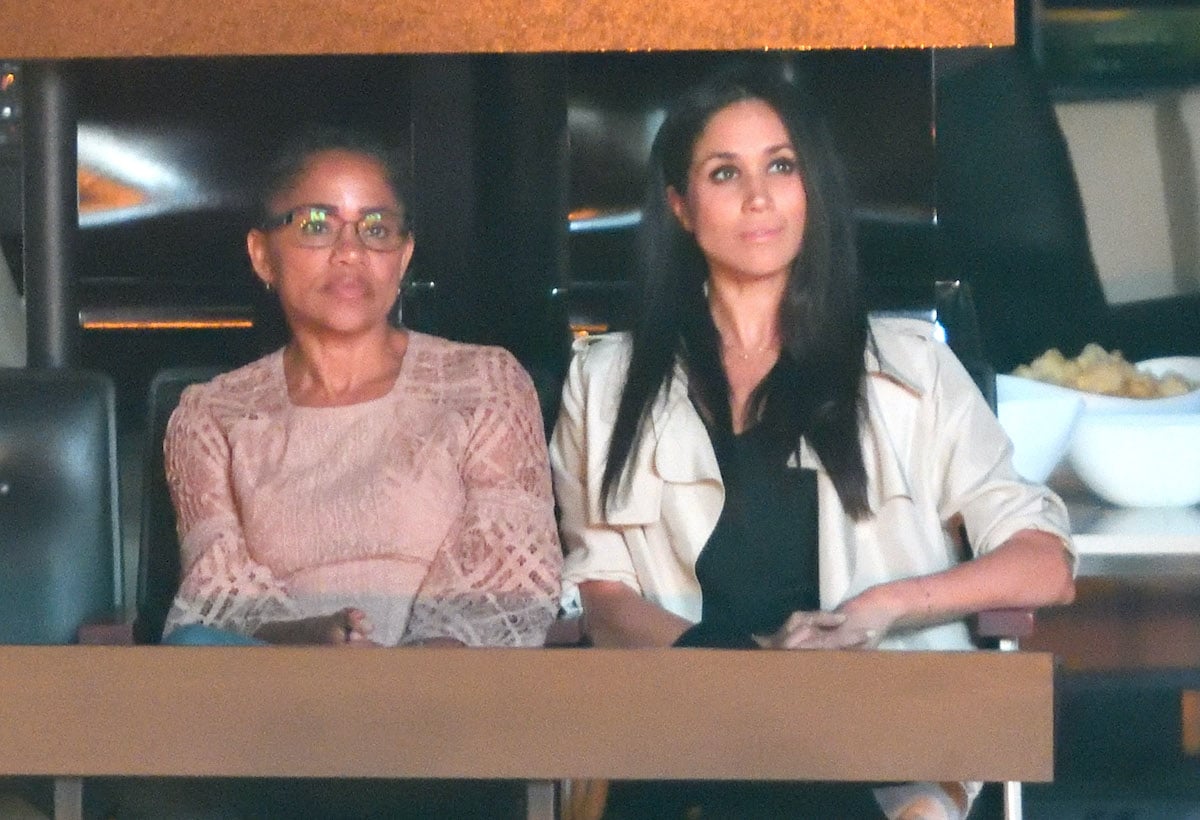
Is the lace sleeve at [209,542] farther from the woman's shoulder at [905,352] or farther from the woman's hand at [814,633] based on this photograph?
the woman's shoulder at [905,352]

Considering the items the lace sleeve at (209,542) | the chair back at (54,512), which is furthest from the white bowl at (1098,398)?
the chair back at (54,512)

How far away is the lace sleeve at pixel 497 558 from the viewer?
229 cm

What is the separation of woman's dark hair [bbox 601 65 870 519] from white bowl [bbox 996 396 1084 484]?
16.2 inches

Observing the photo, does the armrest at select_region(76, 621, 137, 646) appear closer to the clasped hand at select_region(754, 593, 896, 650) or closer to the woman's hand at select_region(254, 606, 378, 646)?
the woman's hand at select_region(254, 606, 378, 646)

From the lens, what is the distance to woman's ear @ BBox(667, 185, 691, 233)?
2.38 metres

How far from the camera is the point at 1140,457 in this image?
2621 mm

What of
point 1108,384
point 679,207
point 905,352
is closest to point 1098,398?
point 1108,384

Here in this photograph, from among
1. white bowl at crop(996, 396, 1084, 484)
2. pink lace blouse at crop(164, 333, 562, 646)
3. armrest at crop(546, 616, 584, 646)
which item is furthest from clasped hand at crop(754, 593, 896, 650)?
white bowl at crop(996, 396, 1084, 484)

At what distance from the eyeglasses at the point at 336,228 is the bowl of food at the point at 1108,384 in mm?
890

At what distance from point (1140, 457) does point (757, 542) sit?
638 millimetres

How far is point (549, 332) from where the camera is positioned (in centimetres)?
287

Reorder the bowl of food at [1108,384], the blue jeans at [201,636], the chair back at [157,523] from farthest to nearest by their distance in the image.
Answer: the bowl of food at [1108,384] < the chair back at [157,523] < the blue jeans at [201,636]

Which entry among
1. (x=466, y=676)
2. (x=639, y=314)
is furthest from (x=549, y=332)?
(x=466, y=676)

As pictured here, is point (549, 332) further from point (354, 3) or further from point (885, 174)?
point (354, 3)
